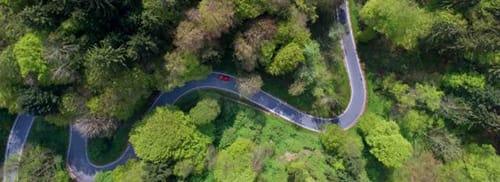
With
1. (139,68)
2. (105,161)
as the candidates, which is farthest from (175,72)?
(105,161)

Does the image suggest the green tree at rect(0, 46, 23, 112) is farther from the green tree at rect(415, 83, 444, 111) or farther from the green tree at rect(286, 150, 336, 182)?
the green tree at rect(415, 83, 444, 111)

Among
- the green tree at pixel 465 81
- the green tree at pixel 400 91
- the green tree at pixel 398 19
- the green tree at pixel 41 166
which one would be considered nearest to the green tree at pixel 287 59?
the green tree at pixel 398 19

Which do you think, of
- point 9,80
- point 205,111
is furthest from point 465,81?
point 9,80

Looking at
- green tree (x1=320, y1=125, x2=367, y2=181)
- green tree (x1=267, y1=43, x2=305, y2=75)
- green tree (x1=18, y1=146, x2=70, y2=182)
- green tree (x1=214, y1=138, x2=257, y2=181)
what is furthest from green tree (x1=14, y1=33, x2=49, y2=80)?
green tree (x1=320, y1=125, x2=367, y2=181)

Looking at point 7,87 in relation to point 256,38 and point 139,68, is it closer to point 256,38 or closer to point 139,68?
point 139,68

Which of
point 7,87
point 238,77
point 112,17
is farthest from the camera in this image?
point 238,77

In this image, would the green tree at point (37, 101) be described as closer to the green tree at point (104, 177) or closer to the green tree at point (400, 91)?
the green tree at point (104, 177)
